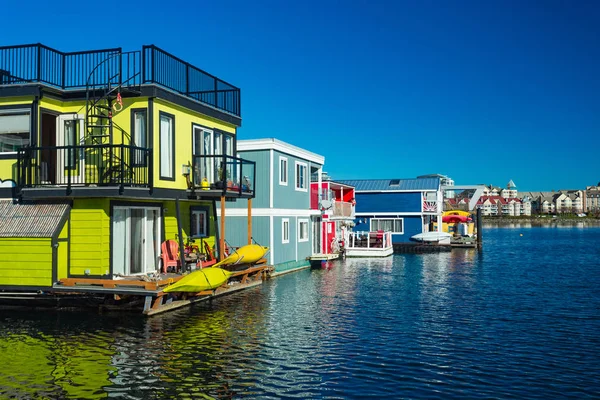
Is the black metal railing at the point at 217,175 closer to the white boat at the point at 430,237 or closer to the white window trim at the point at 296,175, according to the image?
the white window trim at the point at 296,175

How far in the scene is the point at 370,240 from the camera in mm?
49844

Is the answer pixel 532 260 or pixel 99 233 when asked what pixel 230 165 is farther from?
pixel 532 260

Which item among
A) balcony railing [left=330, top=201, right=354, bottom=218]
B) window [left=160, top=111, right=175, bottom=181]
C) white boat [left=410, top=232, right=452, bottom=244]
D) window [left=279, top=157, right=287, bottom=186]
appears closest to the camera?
window [left=160, top=111, right=175, bottom=181]

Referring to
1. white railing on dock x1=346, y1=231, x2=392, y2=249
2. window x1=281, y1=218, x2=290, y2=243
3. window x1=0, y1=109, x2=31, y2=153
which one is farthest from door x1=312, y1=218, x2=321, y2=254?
window x1=0, y1=109, x2=31, y2=153

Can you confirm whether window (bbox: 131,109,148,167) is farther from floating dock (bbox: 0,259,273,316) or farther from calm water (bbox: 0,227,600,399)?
calm water (bbox: 0,227,600,399)

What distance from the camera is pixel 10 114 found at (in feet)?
68.5

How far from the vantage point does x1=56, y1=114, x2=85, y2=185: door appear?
20.7 meters

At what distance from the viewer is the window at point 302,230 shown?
36.7m

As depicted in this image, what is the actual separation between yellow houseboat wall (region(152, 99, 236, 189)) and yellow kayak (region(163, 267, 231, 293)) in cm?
363

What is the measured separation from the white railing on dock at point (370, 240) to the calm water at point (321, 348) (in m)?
21.5

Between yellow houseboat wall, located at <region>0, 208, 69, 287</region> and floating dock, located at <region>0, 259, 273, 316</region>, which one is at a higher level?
yellow houseboat wall, located at <region>0, 208, 69, 287</region>

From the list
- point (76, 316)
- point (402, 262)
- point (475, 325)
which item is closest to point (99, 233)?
point (76, 316)

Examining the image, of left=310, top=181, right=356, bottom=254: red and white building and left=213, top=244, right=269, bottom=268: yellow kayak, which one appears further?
left=310, top=181, right=356, bottom=254: red and white building

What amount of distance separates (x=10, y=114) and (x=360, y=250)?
31962 mm
